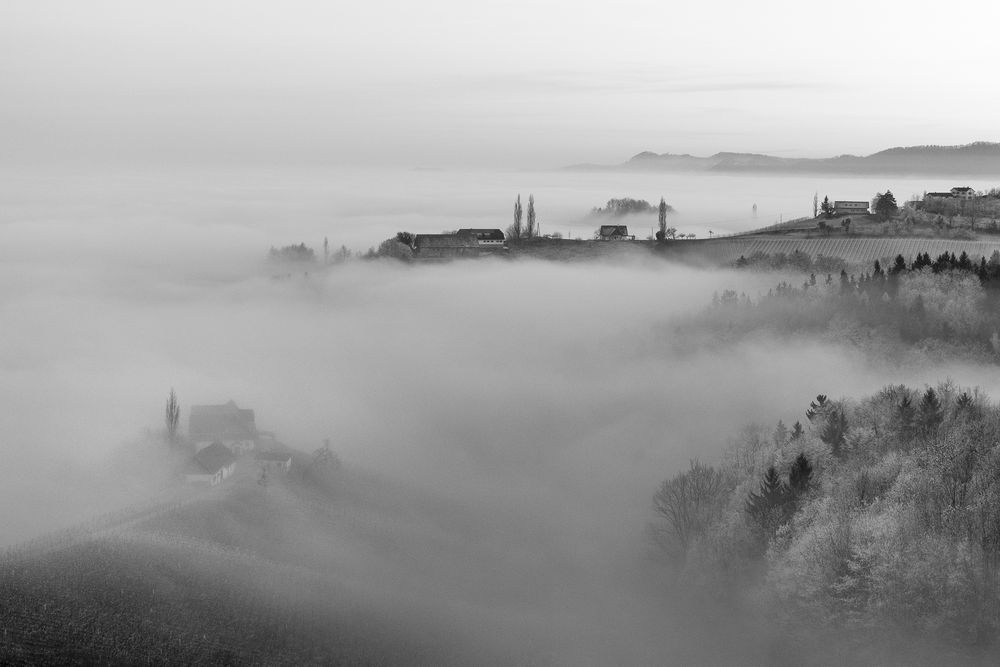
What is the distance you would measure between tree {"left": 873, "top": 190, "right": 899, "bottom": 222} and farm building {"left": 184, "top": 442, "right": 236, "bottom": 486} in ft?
379

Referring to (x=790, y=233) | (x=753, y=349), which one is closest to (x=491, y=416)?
(x=753, y=349)

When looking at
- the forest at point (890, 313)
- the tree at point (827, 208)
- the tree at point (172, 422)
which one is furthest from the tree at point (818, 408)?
the tree at point (827, 208)

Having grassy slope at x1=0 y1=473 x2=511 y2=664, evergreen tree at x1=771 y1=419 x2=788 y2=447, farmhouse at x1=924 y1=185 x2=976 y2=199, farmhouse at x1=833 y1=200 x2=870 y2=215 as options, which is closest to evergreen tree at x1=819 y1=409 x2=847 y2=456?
evergreen tree at x1=771 y1=419 x2=788 y2=447

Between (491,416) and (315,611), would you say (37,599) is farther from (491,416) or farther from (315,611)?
(491,416)

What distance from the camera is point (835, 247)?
175 meters

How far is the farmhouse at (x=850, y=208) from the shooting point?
194000 mm

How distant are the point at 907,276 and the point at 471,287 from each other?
77260 mm

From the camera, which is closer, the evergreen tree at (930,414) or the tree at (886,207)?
the evergreen tree at (930,414)

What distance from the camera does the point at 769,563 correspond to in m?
77.9

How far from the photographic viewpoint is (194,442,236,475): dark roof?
95438 millimetres

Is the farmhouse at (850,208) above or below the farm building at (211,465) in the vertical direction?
above

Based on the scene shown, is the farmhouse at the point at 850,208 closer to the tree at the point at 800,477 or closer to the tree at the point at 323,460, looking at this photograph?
the tree at the point at 323,460

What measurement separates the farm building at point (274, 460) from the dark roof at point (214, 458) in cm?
219

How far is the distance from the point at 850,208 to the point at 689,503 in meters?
Result: 120
